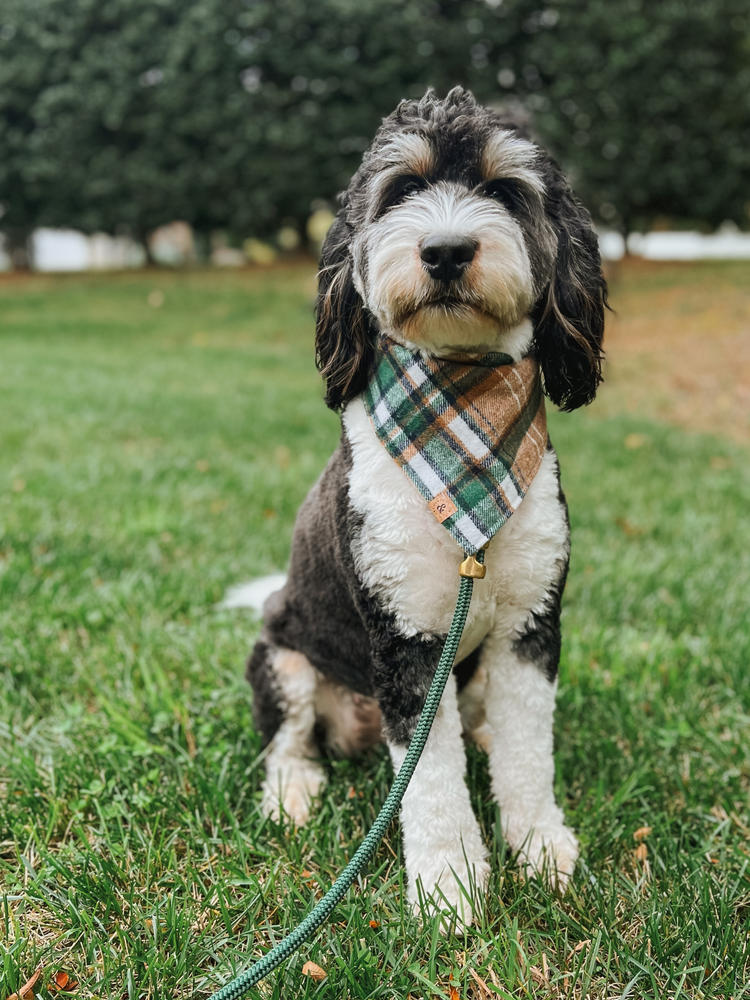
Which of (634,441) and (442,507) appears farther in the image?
(634,441)

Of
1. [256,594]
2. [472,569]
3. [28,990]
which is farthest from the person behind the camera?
[256,594]

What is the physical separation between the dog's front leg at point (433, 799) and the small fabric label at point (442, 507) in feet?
0.98

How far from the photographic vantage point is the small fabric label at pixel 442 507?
6.36 ft

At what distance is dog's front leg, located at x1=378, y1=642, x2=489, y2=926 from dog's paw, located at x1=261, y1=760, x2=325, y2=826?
16.4 inches

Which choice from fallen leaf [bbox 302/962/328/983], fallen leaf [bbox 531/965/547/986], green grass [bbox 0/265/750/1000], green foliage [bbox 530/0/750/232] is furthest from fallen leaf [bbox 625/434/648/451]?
green foliage [bbox 530/0/750/232]

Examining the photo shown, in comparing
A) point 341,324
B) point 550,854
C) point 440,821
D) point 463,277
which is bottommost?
point 550,854

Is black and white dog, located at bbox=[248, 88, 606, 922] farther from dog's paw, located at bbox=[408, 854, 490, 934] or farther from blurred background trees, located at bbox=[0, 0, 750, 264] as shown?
blurred background trees, located at bbox=[0, 0, 750, 264]

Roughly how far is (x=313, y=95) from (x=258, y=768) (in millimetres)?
18762

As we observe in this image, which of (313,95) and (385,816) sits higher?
(313,95)

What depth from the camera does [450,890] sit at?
1.97 m

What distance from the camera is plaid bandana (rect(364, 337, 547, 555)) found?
1.98 metres

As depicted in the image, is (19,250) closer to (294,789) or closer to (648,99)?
(648,99)

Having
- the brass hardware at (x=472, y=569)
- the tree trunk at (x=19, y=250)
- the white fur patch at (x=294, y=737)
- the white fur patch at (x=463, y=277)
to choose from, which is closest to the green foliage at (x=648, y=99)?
the tree trunk at (x=19, y=250)

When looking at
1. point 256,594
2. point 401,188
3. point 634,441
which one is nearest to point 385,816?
point 401,188
